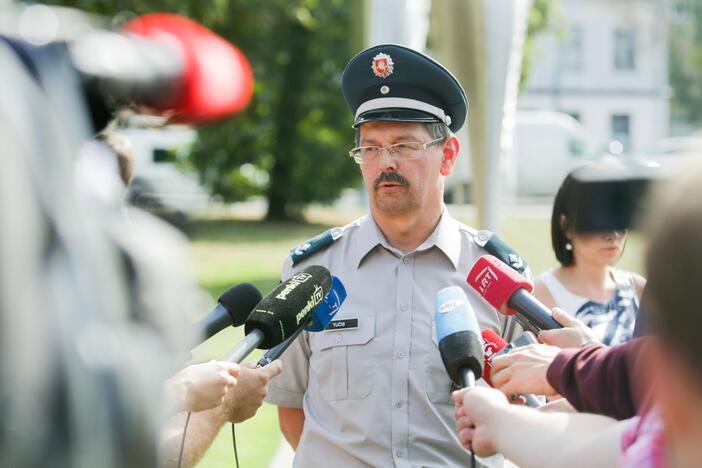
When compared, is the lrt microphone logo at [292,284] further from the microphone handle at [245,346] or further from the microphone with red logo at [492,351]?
the microphone with red logo at [492,351]

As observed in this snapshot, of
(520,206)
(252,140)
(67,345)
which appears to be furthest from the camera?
(520,206)

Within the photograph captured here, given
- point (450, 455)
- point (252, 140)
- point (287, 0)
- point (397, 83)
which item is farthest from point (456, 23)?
point (252, 140)

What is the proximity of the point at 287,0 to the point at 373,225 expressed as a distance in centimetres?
1420

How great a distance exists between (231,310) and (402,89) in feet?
3.85

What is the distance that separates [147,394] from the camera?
1.25 m

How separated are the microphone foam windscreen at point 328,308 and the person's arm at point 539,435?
885mm

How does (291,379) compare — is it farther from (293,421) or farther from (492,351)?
(492,351)

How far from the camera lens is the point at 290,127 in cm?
2214

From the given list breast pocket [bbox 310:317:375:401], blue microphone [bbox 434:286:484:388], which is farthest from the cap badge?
blue microphone [bbox 434:286:484:388]

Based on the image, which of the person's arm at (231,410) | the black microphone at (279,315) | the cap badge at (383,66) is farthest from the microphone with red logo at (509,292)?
the cap badge at (383,66)

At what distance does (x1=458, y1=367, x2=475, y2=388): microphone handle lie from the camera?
2109mm

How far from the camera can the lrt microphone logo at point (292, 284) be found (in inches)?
96.0

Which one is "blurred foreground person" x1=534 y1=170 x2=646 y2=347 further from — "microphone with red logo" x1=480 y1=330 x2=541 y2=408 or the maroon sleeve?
the maroon sleeve

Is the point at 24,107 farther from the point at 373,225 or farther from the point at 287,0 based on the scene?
the point at 287,0
